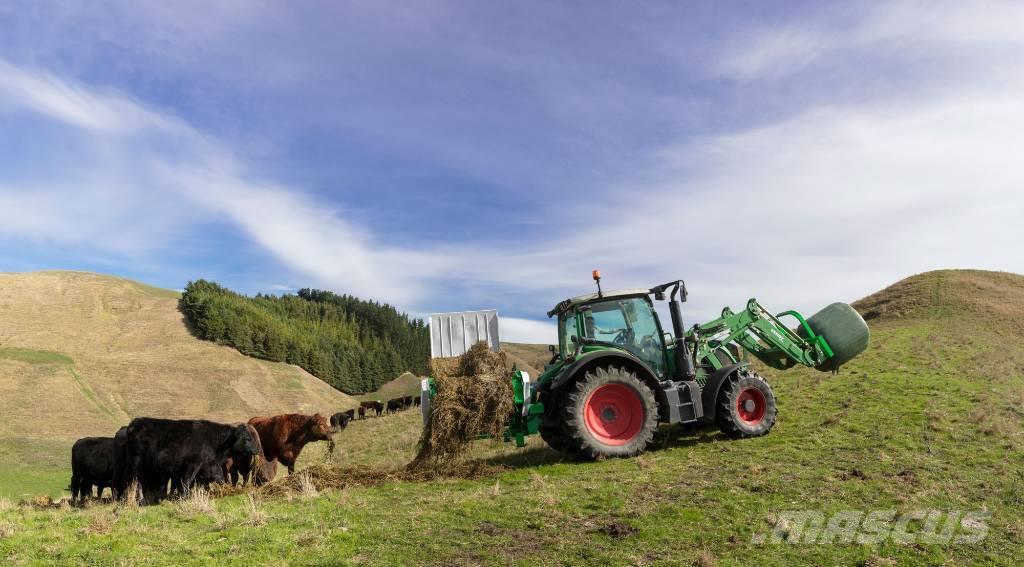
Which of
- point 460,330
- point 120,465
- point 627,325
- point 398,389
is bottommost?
point 120,465

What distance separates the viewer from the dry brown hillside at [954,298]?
33.9 metres

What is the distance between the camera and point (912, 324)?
32.2 m

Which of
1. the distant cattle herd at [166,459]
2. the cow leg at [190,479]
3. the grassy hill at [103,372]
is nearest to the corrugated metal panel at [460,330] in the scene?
the distant cattle herd at [166,459]

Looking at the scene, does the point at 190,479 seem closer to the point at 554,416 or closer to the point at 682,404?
the point at 554,416

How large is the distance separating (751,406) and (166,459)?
36.0ft

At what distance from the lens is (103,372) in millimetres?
51188

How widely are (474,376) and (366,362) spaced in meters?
78.2

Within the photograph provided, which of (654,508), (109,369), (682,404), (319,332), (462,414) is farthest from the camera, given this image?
(319,332)

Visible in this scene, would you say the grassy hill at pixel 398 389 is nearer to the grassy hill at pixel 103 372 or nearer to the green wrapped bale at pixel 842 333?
the grassy hill at pixel 103 372

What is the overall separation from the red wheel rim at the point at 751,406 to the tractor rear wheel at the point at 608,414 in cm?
209

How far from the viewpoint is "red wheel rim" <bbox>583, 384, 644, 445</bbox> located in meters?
10.3

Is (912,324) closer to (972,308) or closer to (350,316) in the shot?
(972,308)

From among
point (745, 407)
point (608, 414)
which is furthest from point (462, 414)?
point (745, 407)

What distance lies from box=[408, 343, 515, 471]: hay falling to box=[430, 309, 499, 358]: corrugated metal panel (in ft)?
6.21
